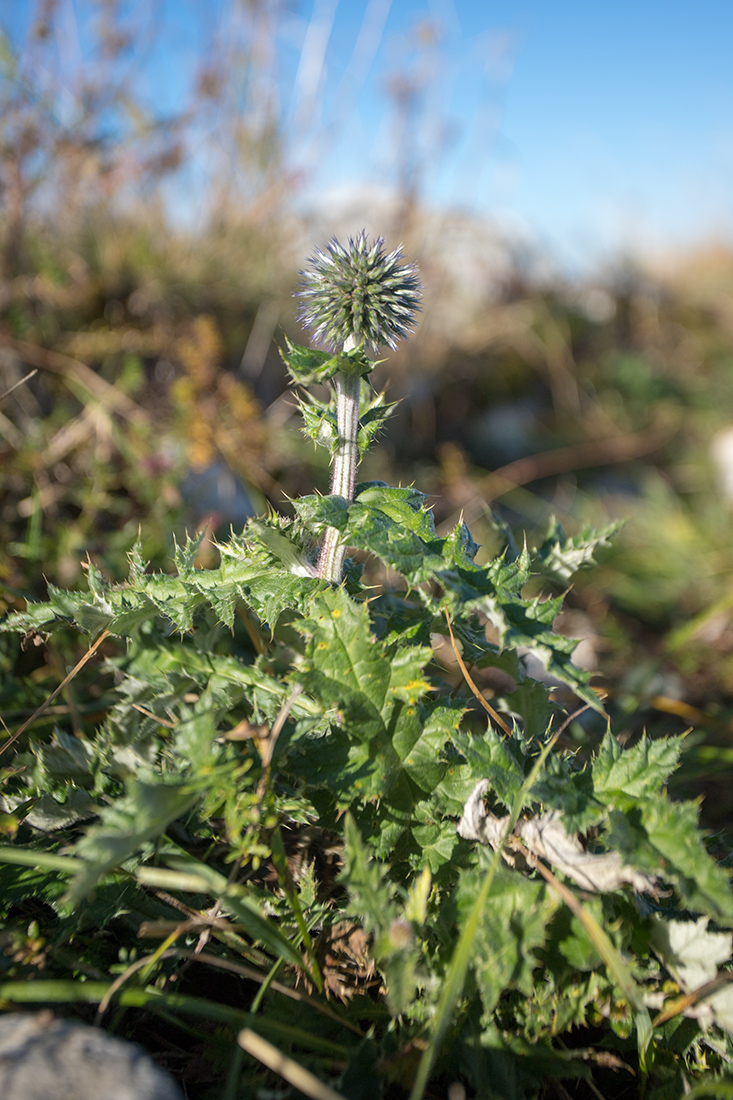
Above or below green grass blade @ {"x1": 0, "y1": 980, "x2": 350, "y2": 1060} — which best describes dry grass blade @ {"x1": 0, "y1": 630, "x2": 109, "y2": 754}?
above

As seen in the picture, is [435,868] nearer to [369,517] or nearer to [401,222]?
[369,517]

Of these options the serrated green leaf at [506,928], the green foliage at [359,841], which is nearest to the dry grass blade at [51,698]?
the green foliage at [359,841]

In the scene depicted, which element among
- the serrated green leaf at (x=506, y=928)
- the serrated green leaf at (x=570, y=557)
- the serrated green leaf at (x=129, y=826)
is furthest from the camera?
the serrated green leaf at (x=570, y=557)

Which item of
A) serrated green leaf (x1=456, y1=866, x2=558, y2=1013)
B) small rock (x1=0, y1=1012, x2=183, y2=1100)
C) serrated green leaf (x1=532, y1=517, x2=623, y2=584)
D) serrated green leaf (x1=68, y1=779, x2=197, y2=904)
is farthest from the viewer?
serrated green leaf (x1=532, y1=517, x2=623, y2=584)

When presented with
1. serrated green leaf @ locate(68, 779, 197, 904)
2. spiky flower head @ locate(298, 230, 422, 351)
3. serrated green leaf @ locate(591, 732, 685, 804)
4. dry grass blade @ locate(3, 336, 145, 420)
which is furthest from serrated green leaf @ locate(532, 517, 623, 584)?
dry grass blade @ locate(3, 336, 145, 420)

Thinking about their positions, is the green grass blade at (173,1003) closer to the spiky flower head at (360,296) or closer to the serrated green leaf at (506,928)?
the serrated green leaf at (506,928)

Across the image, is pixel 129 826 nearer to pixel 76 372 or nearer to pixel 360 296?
pixel 360 296

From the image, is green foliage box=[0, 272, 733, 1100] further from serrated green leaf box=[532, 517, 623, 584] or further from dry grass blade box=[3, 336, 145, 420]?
dry grass blade box=[3, 336, 145, 420]

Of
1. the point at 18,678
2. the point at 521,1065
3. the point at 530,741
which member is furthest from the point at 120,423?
the point at 521,1065
